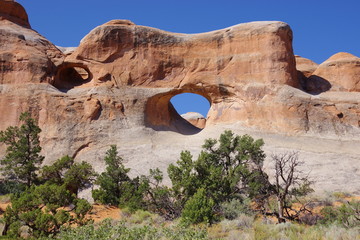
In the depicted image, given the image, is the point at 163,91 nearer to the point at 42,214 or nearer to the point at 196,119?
the point at 42,214

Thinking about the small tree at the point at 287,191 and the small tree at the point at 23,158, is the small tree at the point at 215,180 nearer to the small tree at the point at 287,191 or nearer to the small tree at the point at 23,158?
the small tree at the point at 287,191

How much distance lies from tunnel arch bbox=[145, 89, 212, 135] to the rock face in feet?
0.30

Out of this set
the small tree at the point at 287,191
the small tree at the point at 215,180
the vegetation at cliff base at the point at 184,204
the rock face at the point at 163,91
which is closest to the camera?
the vegetation at cliff base at the point at 184,204

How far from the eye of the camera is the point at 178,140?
22375 millimetres

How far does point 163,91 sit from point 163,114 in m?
1.78

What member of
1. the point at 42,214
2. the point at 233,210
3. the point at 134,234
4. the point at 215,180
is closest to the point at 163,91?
the point at 215,180

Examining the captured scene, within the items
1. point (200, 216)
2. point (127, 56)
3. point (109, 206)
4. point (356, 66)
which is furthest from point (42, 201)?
point (356, 66)

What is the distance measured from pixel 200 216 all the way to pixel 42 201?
5.77 m

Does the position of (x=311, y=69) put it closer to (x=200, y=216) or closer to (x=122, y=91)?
(x=122, y=91)

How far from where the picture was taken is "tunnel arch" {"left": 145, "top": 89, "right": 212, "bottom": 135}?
929 inches

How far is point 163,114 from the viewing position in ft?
80.7

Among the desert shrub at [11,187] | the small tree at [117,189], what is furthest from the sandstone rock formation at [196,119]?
the desert shrub at [11,187]

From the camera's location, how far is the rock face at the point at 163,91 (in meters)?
21.5

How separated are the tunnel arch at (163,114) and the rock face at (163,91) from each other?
9 cm
